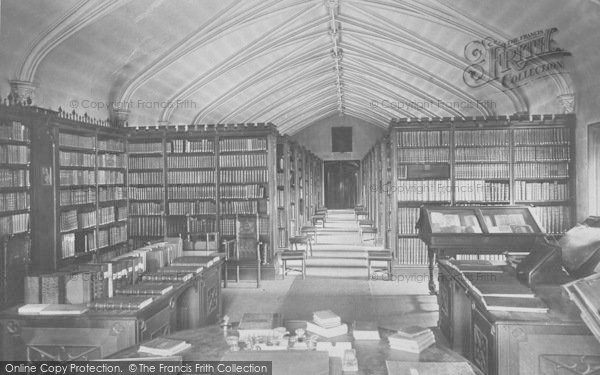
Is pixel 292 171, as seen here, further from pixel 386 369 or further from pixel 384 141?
pixel 386 369

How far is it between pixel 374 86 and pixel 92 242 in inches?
409

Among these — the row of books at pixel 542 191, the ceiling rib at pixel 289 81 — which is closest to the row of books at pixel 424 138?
the row of books at pixel 542 191

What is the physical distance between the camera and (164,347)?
288 cm

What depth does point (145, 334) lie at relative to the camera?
3729 mm

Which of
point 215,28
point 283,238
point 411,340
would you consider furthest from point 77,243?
point 411,340

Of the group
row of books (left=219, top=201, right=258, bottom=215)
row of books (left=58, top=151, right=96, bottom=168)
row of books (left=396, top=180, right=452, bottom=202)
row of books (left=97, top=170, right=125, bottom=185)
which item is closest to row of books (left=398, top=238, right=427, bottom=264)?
row of books (left=396, top=180, right=452, bottom=202)

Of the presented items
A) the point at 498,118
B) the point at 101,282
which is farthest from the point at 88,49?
the point at 498,118

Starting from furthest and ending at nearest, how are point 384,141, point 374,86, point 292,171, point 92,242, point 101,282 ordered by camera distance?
point 374,86, point 292,171, point 384,141, point 92,242, point 101,282

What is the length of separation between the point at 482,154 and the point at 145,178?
582 cm

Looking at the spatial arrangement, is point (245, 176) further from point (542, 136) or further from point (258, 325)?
point (258, 325)

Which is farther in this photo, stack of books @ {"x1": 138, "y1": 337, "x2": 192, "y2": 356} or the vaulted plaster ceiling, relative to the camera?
the vaulted plaster ceiling

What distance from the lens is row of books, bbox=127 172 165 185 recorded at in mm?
8977

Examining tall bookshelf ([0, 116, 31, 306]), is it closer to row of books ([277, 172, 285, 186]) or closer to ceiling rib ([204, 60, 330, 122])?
row of books ([277, 172, 285, 186])

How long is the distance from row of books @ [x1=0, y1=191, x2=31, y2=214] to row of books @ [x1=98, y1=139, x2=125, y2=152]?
1.86 meters
